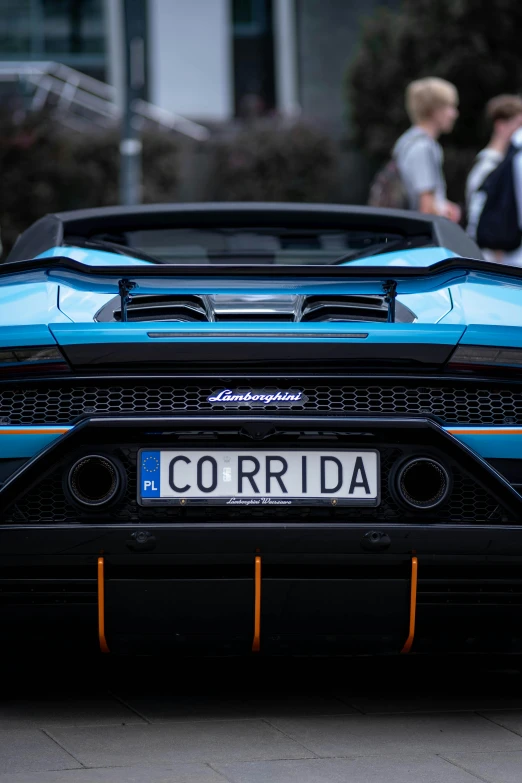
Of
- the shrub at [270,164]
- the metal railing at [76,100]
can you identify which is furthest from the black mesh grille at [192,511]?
the shrub at [270,164]

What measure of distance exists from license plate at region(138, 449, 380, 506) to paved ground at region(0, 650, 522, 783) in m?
0.53

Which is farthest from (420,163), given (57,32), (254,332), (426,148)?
(57,32)

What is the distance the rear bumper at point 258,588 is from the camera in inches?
119

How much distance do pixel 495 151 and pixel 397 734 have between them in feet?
18.5

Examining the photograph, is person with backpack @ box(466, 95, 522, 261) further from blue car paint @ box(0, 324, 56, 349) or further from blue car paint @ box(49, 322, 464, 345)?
blue car paint @ box(0, 324, 56, 349)

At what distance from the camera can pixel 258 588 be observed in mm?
3076

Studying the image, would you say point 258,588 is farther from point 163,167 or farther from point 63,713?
point 163,167

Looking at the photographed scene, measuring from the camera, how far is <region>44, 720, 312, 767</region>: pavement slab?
297 centimetres

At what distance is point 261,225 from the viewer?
4641mm

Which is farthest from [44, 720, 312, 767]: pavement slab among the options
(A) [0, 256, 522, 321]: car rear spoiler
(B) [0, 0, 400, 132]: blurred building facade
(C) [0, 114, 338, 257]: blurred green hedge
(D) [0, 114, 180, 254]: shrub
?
(B) [0, 0, 400, 132]: blurred building facade

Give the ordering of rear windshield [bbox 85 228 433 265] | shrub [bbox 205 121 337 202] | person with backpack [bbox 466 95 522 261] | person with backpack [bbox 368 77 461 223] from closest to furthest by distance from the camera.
Result: 1. rear windshield [bbox 85 228 433 265]
2. person with backpack [bbox 368 77 461 223]
3. person with backpack [bbox 466 95 522 261]
4. shrub [bbox 205 121 337 202]

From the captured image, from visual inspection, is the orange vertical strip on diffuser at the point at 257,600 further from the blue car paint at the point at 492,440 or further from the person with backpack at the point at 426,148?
the person with backpack at the point at 426,148

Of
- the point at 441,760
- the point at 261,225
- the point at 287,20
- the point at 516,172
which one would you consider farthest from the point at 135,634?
the point at 287,20

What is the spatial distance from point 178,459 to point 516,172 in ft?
16.3
